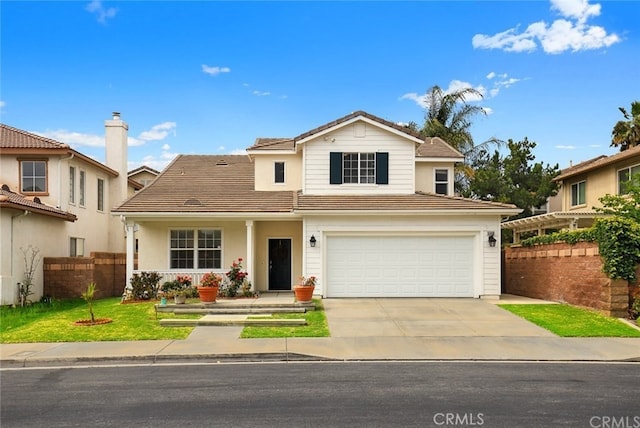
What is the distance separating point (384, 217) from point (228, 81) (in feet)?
26.8

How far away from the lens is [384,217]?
59.3ft

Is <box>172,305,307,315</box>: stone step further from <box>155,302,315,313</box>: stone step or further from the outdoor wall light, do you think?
the outdoor wall light

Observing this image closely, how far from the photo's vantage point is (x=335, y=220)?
18.1 m

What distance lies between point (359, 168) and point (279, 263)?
4743mm

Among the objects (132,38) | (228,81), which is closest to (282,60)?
(228,81)

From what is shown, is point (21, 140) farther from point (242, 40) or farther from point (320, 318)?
point (320, 318)

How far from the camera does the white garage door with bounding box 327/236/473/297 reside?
18.1 m

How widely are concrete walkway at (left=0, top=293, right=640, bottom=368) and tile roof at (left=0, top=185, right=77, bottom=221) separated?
665 cm

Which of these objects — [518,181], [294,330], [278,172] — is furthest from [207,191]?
[518,181]

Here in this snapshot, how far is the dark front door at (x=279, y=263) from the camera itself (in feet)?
67.4

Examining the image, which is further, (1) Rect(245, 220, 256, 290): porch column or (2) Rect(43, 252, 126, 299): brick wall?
(2) Rect(43, 252, 126, 299): brick wall

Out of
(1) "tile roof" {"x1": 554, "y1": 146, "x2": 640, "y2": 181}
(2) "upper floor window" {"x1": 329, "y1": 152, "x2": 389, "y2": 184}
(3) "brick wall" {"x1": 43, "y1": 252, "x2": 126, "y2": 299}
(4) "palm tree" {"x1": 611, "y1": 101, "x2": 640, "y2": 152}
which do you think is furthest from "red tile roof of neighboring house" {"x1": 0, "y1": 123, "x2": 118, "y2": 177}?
(4) "palm tree" {"x1": 611, "y1": 101, "x2": 640, "y2": 152}

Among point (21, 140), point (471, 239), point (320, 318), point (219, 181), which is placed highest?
point (21, 140)

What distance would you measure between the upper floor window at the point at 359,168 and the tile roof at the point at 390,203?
27.4 inches
